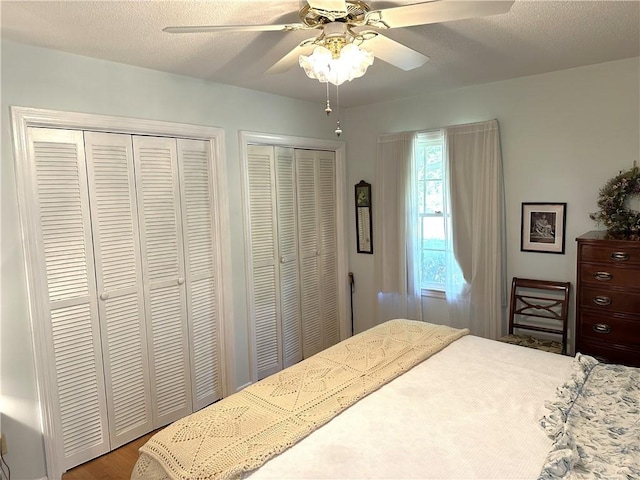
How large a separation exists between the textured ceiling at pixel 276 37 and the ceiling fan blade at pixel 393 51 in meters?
0.20

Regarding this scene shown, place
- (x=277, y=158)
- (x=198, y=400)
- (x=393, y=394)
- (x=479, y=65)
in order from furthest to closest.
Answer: (x=277, y=158) → (x=198, y=400) → (x=479, y=65) → (x=393, y=394)

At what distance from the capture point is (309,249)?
4070mm

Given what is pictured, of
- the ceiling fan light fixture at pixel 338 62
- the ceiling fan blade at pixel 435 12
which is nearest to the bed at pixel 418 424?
the ceiling fan light fixture at pixel 338 62

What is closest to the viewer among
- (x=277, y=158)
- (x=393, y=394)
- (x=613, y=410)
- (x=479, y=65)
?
(x=613, y=410)

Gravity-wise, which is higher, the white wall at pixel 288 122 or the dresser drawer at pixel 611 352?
the white wall at pixel 288 122

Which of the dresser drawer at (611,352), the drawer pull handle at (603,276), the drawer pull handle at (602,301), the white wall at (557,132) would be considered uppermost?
the white wall at (557,132)

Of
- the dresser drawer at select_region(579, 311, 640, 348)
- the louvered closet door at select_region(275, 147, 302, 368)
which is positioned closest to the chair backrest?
the dresser drawer at select_region(579, 311, 640, 348)

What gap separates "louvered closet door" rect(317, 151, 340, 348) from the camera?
13.7ft

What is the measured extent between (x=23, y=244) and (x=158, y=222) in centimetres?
81

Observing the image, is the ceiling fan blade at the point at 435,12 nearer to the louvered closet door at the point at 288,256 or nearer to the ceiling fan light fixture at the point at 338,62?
the ceiling fan light fixture at the point at 338,62

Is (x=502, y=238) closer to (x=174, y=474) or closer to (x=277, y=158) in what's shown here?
(x=277, y=158)

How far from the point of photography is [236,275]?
3410 mm

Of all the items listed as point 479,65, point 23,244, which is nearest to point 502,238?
point 479,65

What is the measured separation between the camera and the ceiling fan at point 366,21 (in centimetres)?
146
